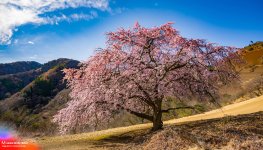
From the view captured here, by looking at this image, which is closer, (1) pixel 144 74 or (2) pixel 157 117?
(1) pixel 144 74

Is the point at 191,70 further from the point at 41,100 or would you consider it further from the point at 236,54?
the point at 41,100

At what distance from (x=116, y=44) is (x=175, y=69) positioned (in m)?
4.18

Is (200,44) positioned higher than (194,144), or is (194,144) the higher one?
(200,44)

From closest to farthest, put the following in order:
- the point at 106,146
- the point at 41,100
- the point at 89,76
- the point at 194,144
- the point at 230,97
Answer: the point at 194,144 < the point at 106,146 < the point at 89,76 < the point at 230,97 < the point at 41,100

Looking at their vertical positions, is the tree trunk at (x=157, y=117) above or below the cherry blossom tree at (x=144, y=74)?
below

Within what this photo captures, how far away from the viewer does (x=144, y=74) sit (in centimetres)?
1966

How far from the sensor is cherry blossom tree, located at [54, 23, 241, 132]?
65.4ft

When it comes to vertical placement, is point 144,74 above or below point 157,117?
above

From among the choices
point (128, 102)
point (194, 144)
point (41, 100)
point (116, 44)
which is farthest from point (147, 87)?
point (41, 100)

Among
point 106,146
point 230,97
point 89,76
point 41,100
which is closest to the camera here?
point 106,146

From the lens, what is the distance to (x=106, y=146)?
62.7ft

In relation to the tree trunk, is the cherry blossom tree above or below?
above

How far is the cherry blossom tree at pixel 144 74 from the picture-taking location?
65.4 ft

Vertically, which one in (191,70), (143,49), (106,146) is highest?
(143,49)
